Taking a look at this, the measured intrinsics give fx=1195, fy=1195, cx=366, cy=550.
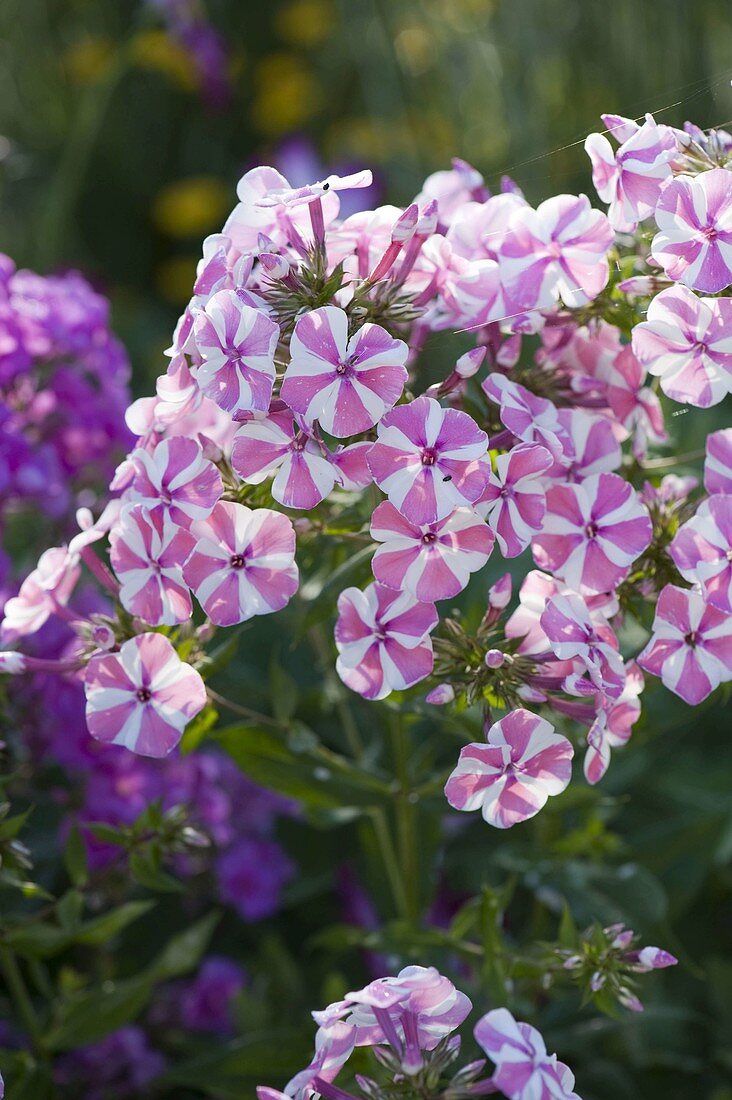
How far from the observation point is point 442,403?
0.72 metres

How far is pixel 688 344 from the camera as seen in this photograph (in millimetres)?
674

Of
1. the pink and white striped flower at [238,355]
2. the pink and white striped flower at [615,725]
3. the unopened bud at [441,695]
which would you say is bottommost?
the pink and white striped flower at [615,725]

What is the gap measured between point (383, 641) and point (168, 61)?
244 centimetres

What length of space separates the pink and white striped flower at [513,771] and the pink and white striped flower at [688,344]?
0.67ft

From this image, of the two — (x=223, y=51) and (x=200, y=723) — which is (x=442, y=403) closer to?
(x=200, y=723)

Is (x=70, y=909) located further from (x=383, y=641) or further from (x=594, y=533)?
(x=594, y=533)

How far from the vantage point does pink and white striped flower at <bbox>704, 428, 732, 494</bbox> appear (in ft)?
2.26

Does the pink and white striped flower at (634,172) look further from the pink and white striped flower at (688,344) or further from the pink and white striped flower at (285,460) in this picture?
the pink and white striped flower at (285,460)

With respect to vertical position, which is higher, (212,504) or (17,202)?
(212,504)

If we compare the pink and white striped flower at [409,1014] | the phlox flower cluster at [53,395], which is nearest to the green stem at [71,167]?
the phlox flower cluster at [53,395]

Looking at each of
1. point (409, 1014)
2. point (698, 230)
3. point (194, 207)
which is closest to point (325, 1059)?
point (409, 1014)

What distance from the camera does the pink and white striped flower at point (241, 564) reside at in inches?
25.7

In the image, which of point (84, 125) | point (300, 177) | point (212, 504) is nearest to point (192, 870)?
point (212, 504)

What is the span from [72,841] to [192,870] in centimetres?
28
